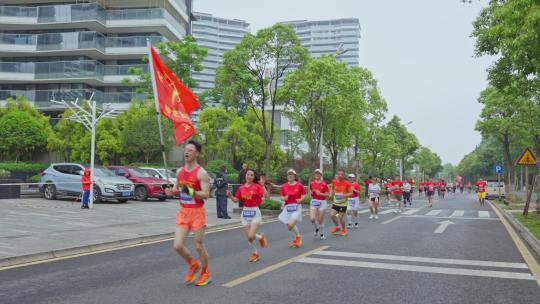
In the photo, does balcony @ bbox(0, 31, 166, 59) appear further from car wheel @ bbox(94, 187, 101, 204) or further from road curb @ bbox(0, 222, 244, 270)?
road curb @ bbox(0, 222, 244, 270)

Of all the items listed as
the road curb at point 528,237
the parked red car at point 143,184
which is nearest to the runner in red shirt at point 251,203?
the road curb at point 528,237

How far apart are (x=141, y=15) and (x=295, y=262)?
126ft

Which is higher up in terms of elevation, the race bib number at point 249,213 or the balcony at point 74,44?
the balcony at point 74,44

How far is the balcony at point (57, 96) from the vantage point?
40.8 metres

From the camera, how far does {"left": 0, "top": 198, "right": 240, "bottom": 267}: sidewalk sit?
885 cm

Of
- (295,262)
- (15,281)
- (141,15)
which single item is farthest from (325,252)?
(141,15)

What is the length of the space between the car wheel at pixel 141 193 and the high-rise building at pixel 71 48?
64.3ft

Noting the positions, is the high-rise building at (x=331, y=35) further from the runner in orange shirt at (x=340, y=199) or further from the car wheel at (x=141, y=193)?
the runner in orange shirt at (x=340, y=199)

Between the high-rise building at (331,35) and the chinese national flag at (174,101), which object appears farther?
the high-rise building at (331,35)

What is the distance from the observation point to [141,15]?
137 ft

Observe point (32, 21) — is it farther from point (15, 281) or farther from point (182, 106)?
point (15, 281)

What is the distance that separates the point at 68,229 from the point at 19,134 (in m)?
26.2

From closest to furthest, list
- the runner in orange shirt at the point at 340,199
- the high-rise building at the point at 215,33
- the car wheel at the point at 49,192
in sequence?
the runner in orange shirt at the point at 340,199, the car wheel at the point at 49,192, the high-rise building at the point at 215,33

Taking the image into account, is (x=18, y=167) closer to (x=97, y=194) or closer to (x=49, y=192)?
(x=49, y=192)
